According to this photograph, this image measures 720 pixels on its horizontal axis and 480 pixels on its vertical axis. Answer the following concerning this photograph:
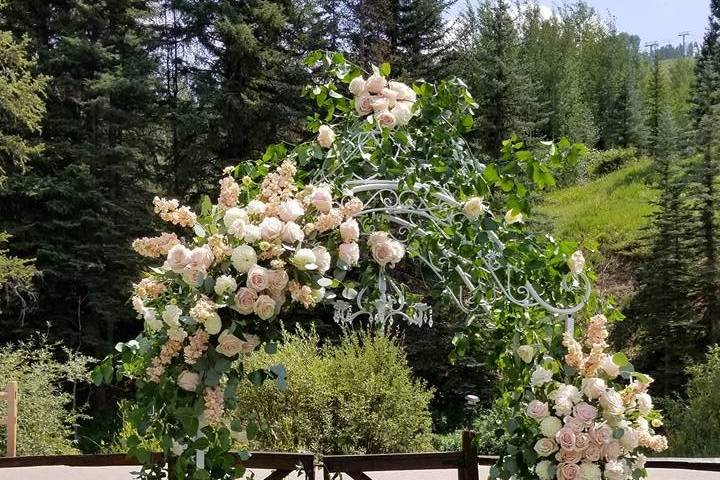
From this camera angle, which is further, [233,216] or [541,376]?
[541,376]

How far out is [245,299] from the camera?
186 centimetres

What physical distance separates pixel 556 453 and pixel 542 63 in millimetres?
23503

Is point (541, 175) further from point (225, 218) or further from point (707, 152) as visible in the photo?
point (707, 152)

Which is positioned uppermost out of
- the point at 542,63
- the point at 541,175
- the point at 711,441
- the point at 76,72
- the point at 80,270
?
the point at 542,63

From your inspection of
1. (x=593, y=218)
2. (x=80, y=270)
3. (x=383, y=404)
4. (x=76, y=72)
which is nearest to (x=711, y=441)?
(x=383, y=404)

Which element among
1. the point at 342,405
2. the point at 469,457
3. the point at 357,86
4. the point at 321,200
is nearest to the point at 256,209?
the point at 321,200

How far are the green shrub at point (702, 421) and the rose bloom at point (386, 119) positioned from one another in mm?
6785

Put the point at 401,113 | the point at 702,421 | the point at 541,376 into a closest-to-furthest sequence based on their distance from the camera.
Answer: the point at 541,376 < the point at 401,113 < the point at 702,421

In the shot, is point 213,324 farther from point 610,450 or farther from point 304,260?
point 610,450

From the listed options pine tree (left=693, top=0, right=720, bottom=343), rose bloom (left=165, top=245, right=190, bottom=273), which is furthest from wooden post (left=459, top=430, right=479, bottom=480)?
pine tree (left=693, top=0, right=720, bottom=343)

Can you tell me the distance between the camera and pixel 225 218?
6.52 ft

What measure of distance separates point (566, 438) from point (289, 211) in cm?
105

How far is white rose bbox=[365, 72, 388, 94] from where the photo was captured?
2.34m

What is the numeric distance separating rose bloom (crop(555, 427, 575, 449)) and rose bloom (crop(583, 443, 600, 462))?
6 cm
